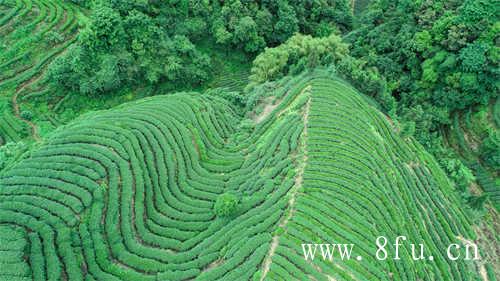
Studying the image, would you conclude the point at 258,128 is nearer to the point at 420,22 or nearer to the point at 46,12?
the point at 420,22

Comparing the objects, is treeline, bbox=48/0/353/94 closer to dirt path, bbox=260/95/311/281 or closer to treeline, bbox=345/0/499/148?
Result: treeline, bbox=345/0/499/148

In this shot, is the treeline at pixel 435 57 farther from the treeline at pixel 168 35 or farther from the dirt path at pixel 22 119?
the dirt path at pixel 22 119

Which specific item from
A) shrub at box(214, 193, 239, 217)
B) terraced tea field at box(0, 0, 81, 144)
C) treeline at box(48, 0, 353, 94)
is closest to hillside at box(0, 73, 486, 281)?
shrub at box(214, 193, 239, 217)

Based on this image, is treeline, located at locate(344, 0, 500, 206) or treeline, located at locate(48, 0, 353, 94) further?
treeline, located at locate(48, 0, 353, 94)

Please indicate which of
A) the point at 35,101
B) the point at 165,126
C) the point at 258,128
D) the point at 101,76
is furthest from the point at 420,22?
the point at 35,101

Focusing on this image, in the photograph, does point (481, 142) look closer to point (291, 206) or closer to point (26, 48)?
point (291, 206)

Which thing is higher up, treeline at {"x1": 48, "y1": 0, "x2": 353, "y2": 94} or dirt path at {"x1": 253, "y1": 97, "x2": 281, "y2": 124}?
treeline at {"x1": 48, "y1": 0, "x2": 353, "y2": 94}
